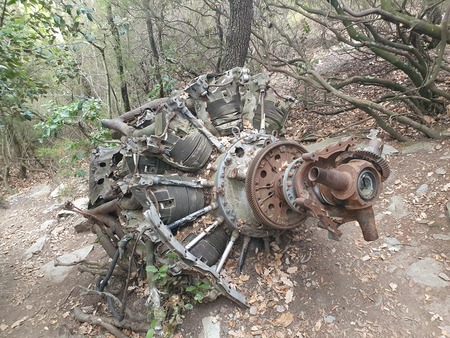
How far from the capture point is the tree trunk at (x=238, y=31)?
603 centimetres

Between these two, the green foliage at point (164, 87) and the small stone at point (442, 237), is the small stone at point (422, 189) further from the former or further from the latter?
the green foliage at point (164, 87)

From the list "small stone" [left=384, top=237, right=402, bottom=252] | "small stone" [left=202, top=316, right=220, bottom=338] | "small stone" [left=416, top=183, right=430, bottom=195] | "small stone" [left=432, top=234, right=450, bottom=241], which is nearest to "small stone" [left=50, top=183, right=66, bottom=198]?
"small stone" [left=202, top=316, right=220, bottom=338]

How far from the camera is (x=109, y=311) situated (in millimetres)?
4141

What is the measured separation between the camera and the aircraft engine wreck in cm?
292

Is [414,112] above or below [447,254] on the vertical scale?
above

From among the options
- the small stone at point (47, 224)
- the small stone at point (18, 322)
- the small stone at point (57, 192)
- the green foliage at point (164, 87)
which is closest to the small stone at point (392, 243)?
the small stone at point (18, 322)

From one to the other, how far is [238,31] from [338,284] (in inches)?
182

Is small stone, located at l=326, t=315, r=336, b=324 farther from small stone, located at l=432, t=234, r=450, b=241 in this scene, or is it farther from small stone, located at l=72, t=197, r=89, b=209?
small stone, located at l=72, t=197, r=89, b=209

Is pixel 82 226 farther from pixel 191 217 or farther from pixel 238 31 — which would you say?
pixel 238 31

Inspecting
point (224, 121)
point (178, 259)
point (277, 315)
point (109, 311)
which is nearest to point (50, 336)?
point (109, 311)

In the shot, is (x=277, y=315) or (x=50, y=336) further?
(x=50, y=336)

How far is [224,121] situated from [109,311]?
274cm

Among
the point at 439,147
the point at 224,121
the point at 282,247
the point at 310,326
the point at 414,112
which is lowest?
the point at 310,326

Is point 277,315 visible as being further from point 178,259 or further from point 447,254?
point 447,254
